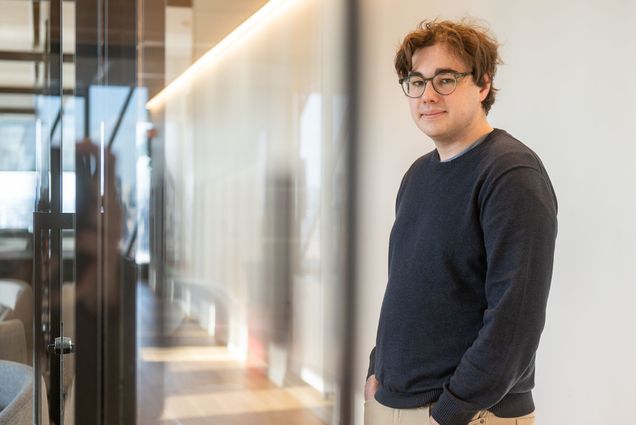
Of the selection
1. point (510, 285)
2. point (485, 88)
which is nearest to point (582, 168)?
point (485, 88)

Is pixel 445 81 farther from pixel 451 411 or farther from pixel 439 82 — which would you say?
pixel 451 411

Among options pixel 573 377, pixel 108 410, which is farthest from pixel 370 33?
pixel 108 410

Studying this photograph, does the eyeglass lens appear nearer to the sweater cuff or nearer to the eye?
the eye

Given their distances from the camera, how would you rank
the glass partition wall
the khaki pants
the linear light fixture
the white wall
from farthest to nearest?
the linear light fixture
the white wall
the glass partition wall
the khaki pants

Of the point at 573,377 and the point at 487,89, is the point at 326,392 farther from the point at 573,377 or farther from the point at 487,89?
the point at 487,89

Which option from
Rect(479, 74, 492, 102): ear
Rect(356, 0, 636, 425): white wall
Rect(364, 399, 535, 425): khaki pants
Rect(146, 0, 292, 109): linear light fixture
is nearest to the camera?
Rect(364, 399, 535, 425): khaki pants

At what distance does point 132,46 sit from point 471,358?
125cm

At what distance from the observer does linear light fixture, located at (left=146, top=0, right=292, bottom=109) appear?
218 centimetres

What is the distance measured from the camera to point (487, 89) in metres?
1.53

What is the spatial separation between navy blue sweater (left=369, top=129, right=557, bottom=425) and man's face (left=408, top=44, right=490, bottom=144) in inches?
1.9

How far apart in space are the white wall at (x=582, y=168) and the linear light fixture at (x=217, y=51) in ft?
2.28

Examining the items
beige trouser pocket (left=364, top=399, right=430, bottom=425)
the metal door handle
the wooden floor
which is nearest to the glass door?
the metal door handle

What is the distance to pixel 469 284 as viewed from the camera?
1.42m

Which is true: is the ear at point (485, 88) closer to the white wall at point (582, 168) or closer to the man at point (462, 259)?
the man at point (462, 259)
